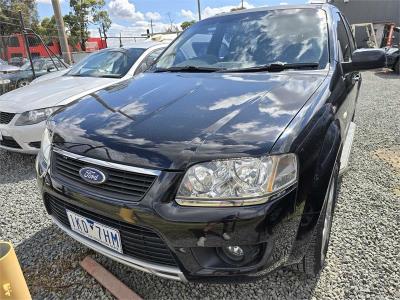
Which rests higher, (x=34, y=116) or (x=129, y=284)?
(x=34, y=116)

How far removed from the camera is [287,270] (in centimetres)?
218

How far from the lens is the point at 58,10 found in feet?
38.1

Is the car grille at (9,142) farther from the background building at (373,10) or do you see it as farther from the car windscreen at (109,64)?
the background building at (373,10)

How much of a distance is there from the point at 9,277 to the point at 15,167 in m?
3.08

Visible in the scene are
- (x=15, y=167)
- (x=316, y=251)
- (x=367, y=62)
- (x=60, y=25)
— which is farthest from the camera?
(x=60, y=25)

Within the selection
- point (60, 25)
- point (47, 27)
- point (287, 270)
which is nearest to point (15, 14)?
point (47, 27)

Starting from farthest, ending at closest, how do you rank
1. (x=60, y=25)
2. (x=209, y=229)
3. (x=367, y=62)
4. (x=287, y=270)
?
(x=60, y=25) → (x=367, y=62) → (x=287, y=270) → (x=209, y=229)

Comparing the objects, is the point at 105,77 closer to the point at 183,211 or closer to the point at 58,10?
the point at 183,211

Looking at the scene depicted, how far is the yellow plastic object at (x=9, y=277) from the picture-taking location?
159 centimetres

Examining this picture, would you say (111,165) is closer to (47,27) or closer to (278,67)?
(278,67)

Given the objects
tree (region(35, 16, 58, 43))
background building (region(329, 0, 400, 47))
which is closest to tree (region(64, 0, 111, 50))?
tree (region(35, 16, 58, 43))

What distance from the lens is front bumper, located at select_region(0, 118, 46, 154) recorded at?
4.04m

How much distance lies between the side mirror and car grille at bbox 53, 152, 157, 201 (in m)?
1.78

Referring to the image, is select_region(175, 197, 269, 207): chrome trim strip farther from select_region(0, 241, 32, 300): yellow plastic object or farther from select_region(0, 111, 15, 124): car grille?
select_region(0, 111, 15, 124): car grille
